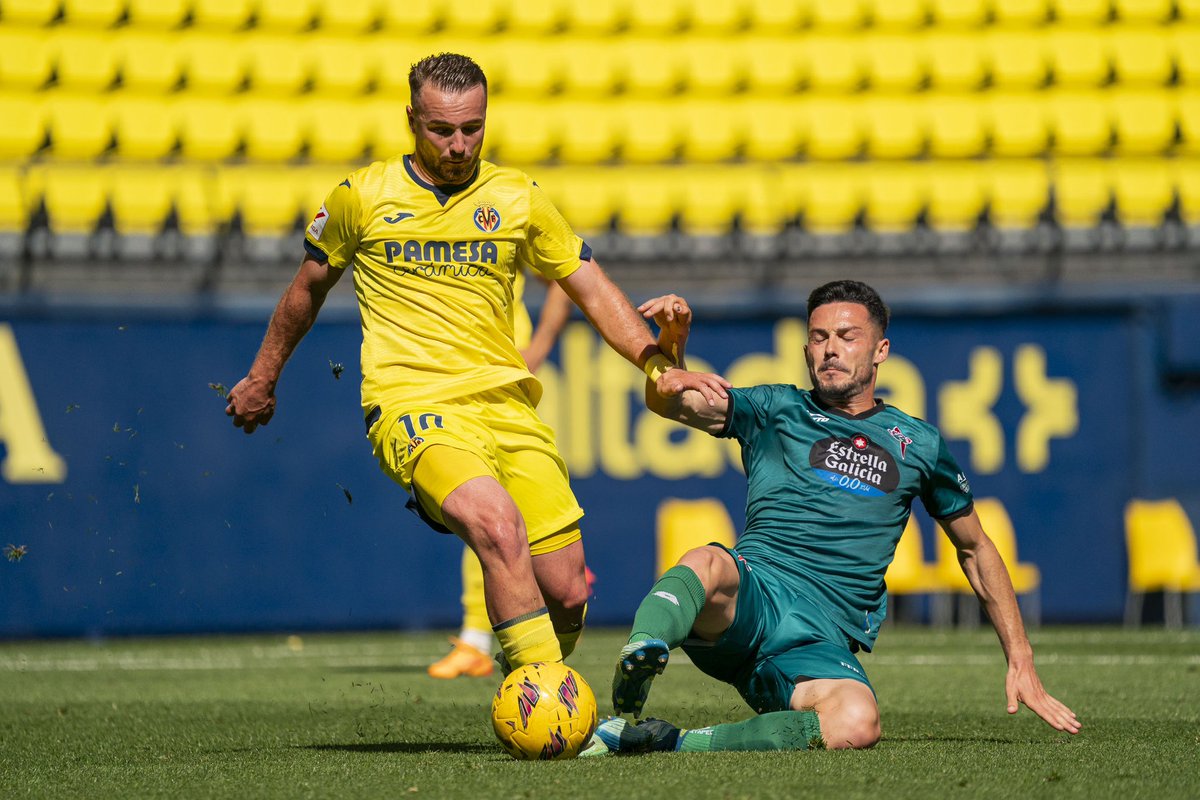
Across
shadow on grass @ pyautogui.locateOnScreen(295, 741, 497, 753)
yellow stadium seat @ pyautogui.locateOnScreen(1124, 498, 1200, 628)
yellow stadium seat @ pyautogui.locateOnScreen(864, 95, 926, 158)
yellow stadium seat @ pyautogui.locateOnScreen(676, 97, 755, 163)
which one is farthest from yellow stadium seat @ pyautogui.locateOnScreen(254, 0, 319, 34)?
shadow on grass @ pyautogui.locateOnScreen(295, 741, 497, 753)

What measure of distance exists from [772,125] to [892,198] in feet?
3.78

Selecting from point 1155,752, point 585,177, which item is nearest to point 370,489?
point 585,177

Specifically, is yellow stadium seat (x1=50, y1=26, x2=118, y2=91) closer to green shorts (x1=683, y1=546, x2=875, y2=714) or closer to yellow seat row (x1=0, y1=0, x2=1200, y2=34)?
yellow seat row (x1=0, y1=0, x2=1200, y2=34)

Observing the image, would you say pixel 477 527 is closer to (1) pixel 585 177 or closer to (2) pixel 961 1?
(1) pixel 585 177

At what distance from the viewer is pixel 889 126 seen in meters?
13.2

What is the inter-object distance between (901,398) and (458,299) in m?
6.98

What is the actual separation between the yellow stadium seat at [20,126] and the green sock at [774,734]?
9321mm

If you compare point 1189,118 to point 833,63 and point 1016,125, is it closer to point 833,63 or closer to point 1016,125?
point 1016,125

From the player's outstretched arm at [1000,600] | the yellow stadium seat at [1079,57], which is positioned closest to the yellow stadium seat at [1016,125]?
the yellow stadium seat at [1079,57]

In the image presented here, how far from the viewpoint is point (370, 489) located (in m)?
11.4

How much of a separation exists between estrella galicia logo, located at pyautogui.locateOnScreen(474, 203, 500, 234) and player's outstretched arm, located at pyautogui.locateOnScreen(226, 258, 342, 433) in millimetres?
463

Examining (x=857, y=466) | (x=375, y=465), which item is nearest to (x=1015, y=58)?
(x=375, y=465)

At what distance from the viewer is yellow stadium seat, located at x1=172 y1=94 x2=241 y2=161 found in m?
12.7

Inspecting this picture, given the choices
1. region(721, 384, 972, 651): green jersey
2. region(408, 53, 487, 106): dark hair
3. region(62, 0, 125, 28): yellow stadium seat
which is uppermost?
region(62, 0, 125, 28): yellow stadium seat
